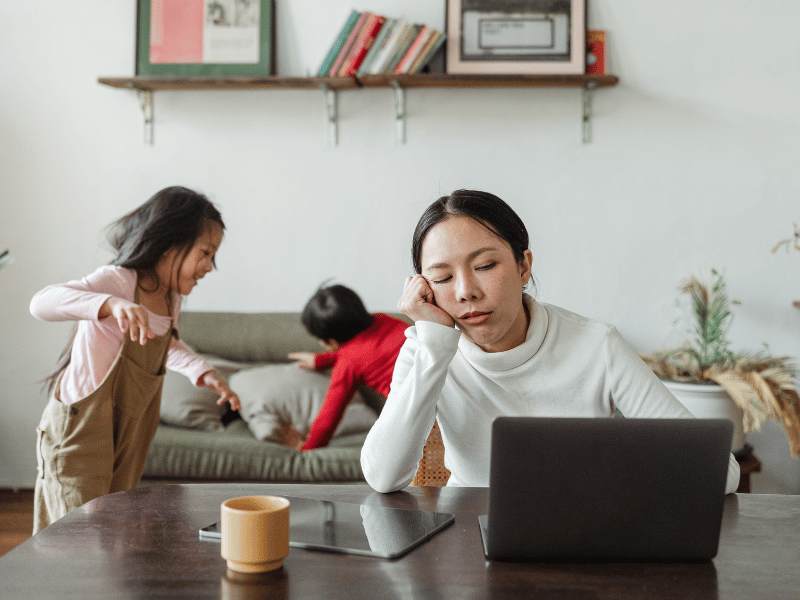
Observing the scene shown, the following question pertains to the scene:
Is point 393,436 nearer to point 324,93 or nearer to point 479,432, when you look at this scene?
point 479,432

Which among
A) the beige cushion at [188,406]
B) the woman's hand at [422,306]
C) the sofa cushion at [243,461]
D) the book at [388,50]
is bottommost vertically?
the sofa cushion at [243,461]

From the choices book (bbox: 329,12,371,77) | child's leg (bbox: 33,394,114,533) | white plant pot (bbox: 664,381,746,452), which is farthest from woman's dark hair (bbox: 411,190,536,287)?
book (bbox: 329,12,371,77)

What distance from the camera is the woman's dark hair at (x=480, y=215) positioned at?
1241 mm

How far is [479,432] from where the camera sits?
1.22m

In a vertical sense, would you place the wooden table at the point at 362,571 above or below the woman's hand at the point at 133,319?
below

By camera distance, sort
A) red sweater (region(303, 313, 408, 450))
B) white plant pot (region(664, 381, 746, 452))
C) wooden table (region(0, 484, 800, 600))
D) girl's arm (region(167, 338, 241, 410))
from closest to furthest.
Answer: wooden table (region(0, 484, 800, 600))
girl's arm (region(167, 338, 241, 410))
red sweater (region(303, 313, 408, 450))
white plant pot (region(664, 381, 746, 452))

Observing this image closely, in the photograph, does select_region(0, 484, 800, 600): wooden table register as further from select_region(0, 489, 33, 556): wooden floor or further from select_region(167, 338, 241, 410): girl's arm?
select_region(0, 489, 33, 556): wooden floor

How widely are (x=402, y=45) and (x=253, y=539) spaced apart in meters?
2.47

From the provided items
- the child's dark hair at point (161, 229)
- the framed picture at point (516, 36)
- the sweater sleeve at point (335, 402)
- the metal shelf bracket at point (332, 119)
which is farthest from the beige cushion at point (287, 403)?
the framed picture at point (516, 36)

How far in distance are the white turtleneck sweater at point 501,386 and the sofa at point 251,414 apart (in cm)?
119

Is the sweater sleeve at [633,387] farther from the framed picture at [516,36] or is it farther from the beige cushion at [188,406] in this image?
the framed picture at [516,36]

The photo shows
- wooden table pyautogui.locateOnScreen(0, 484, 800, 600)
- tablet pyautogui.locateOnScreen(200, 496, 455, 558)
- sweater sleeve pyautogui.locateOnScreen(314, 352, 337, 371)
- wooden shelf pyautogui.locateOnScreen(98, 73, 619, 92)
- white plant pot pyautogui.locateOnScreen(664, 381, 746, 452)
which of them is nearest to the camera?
wooden table pyautogui.locateOnScreen(0, 484, 800, 600)

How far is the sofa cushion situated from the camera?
236cm

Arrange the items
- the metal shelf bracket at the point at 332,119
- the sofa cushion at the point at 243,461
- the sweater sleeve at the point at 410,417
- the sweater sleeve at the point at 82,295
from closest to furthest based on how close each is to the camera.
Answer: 1. the sweater sleeve at the point at 410,417
2. the sweater sleeve at the point at 82,295
3. the sofa cushion at the point at 243,461
4. the metal shelf bracket at the point at 332,119
